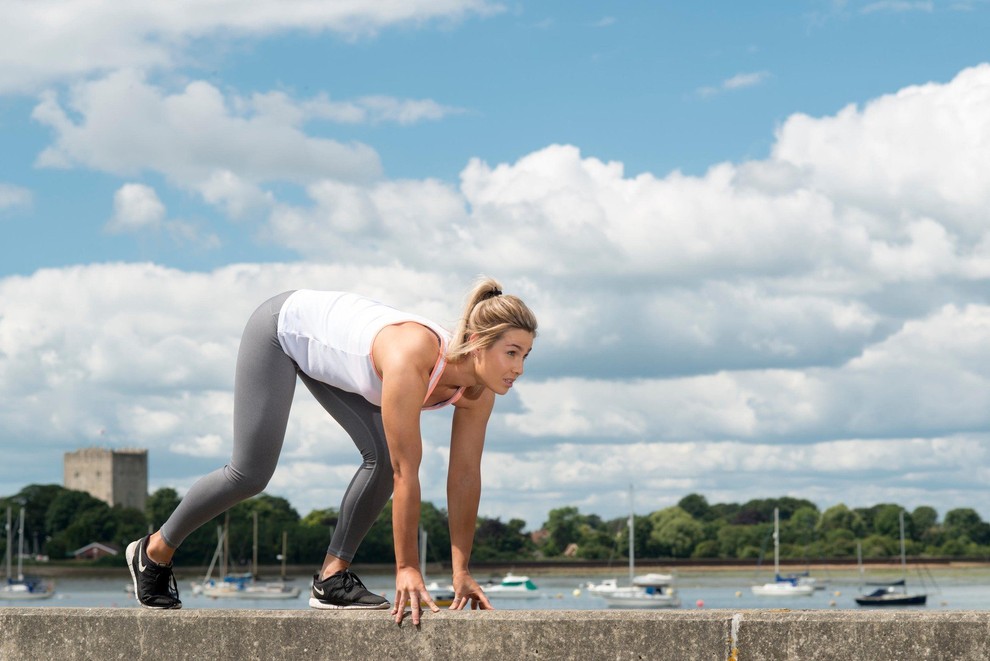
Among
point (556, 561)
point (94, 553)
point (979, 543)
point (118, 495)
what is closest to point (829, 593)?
point (556, 561)

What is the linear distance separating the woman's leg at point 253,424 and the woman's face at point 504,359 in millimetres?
994

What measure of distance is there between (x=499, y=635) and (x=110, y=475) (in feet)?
530

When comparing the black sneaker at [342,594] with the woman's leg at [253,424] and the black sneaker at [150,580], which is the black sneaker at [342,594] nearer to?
the woman's leg at [253,424]

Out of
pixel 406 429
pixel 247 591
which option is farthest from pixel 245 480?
pixel 247 591

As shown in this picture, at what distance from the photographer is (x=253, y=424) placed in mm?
5812

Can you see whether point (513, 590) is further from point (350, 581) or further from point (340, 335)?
point (340, 335)

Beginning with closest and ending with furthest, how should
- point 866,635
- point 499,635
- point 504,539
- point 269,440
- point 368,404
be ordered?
point 866,635, point 499,635, point 269,440, point 368,404, point 504,539

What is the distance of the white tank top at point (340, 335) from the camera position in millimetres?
5539

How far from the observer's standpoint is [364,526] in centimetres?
604

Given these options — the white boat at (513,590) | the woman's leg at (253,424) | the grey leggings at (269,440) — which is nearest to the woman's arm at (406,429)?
the grey leggings at (269,440)

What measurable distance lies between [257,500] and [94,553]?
17.1 metres

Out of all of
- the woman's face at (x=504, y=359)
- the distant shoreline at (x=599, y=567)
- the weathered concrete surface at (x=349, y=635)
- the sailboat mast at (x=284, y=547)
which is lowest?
the distant shoreline at (x=599, y=567)

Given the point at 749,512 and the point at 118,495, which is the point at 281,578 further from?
the point at 749,512

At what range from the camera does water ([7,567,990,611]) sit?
308 feet
